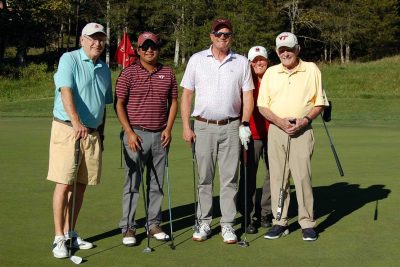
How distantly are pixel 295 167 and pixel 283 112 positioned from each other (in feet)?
1.66

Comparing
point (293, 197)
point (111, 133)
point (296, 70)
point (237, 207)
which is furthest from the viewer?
point (111, 133)

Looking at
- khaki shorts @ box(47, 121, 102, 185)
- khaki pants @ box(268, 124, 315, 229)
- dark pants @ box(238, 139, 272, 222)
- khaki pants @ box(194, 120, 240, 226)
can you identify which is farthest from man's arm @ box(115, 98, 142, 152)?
khaki pants @ box(268, 124, 315, 229)

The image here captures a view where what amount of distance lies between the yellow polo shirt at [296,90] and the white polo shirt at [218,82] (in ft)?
0.84

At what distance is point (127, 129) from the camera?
6477mm

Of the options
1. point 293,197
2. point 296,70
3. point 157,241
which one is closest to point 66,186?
point 157,241

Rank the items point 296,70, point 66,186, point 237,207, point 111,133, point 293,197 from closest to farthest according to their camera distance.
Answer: point 66,186 → point 296,70 → point 237,207 → point 293,197 → point 111,133

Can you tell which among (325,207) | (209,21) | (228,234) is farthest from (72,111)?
(209,21)

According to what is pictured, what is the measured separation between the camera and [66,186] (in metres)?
6.20

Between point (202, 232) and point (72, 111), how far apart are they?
1.61 metres

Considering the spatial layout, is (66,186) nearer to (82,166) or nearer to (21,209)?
(82,166)

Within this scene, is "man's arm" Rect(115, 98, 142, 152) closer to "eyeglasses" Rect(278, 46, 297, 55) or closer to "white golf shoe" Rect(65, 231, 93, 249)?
"white golf shoe" Rect(65, 231, 93, 249)

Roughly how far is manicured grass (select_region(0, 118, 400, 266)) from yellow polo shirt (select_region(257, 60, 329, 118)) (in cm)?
112

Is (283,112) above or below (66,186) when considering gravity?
above

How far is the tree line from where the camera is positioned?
4531 centimetres
